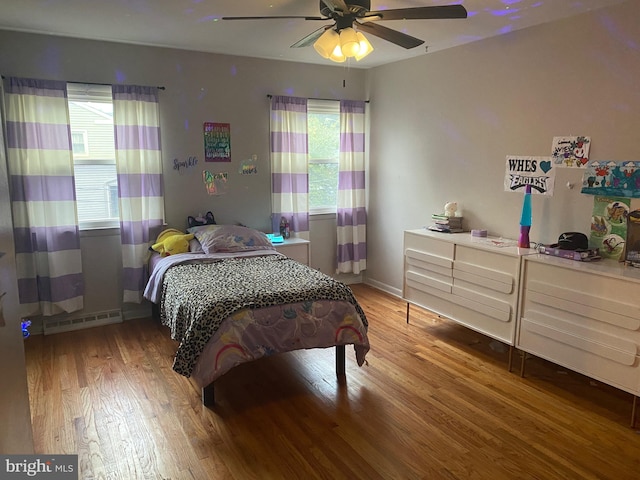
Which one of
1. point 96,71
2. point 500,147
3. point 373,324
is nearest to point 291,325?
point 373,324

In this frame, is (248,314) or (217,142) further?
(217,142)

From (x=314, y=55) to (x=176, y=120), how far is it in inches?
56.7

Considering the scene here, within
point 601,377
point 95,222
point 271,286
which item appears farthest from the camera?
point 95,222

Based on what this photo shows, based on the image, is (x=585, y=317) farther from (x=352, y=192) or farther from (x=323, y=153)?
(x=323, y=153)

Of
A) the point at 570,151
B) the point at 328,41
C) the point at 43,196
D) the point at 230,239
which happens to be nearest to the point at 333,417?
the point at 230,239

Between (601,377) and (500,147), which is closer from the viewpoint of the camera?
(601,377)

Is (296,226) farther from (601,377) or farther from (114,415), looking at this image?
(601,377)

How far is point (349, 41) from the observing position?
2.57 meters

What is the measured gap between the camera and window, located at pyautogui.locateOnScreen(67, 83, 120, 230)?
393 centimetres

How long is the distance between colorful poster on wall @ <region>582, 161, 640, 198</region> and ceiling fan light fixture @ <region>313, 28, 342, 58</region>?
191 centimetres

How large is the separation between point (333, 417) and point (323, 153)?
3.09m

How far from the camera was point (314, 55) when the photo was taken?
447 centimetres

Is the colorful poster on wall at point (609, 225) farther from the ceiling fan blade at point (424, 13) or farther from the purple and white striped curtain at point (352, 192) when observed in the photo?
the purple and white striped curtain at point (352, 192)

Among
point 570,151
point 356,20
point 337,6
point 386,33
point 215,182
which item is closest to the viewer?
point 337,6
